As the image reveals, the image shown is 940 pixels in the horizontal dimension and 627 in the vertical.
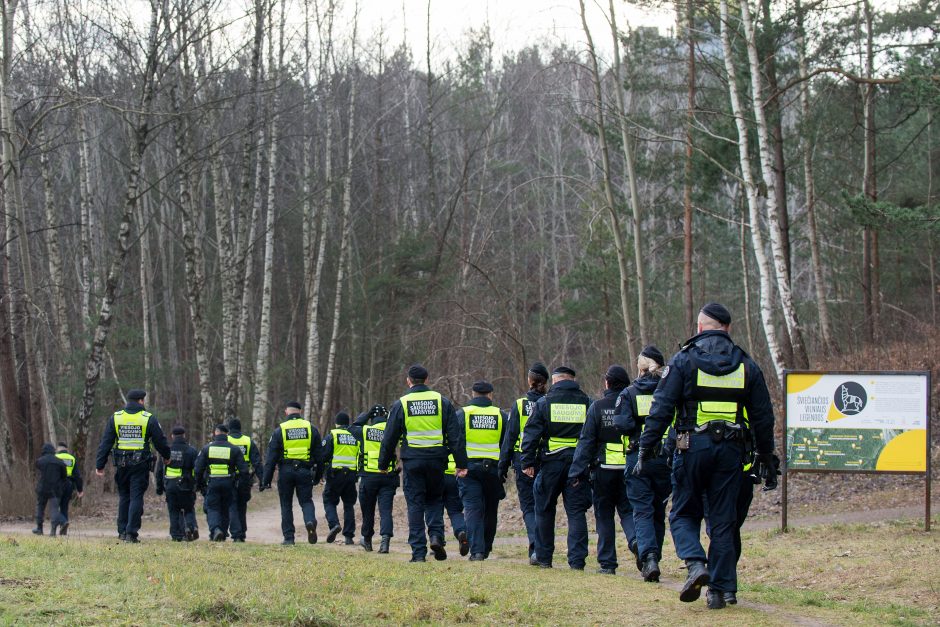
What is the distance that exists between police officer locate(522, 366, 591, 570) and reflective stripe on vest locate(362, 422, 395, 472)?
273 centimetres

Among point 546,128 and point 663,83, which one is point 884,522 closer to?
point 663,83

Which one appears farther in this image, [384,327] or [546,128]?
[546,128]

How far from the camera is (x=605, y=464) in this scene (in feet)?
34.2

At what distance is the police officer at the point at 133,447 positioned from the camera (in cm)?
1509

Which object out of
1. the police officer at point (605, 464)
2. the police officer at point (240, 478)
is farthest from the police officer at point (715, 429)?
the police officer at point (240, 478)

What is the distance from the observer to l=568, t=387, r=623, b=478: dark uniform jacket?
10.2m

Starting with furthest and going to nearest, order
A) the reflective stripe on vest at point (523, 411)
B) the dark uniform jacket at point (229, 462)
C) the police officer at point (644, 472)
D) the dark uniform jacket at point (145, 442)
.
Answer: the dark uniform jacket at point (229, 462), the dark uniform jacket at point (145, 442), the reflective stripe on vest at point (523, 411), the police officer at point (644, 472)

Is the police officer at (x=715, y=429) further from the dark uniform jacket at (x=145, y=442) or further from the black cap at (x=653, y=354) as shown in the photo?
the dark uniform jacket at (x=145, y=442)

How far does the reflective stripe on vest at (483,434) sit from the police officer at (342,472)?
13.6 feet

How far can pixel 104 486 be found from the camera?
102ft

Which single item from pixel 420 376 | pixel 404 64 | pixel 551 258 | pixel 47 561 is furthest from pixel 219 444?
pixel 551 258

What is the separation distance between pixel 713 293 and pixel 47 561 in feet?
133

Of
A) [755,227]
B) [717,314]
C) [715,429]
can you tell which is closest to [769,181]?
[755,227]

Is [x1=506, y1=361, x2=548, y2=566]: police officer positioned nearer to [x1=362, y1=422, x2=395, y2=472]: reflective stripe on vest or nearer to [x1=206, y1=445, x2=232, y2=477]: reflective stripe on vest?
[x1=362, y1=422, x2=395, y2=472]: reflective stripe on vest
